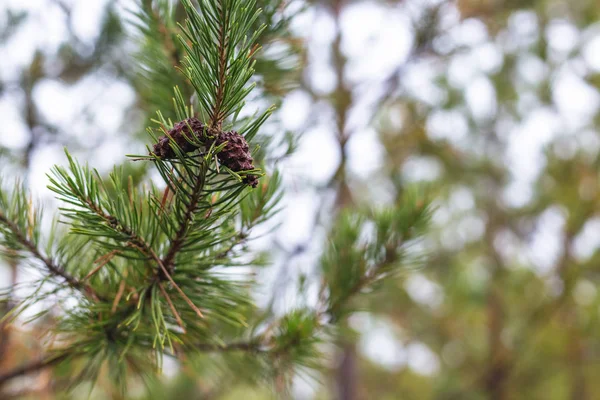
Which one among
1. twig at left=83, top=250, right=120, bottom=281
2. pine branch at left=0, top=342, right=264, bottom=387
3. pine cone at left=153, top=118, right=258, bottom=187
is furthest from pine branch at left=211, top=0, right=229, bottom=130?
pine branch at left=0, top=342, right=264, bottom=387

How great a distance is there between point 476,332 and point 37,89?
1.75m

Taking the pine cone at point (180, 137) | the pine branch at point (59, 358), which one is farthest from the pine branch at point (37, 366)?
the pine cone at point (180, 137)

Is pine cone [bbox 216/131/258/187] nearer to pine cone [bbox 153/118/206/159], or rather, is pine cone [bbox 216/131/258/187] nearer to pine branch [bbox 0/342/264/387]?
pine cone [bbox 153/118/206/159]

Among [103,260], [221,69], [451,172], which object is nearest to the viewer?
[221,69]

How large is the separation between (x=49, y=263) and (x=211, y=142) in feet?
0.75


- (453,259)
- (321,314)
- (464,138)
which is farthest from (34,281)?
(464,138)

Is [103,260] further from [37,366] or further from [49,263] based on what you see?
[37,366]

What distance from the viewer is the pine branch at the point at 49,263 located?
0.42 meters

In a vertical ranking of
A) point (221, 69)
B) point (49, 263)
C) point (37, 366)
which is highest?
point (221, 69)

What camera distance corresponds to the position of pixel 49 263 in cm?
44

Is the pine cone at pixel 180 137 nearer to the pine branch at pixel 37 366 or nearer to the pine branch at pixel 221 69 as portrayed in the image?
the pine branch at pixel 221 69

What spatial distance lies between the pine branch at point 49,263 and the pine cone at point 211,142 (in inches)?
7.6

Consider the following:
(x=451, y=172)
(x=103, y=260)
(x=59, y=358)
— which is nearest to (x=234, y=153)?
(x=103, y=260)

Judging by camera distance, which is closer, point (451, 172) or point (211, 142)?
point (211, 142)
